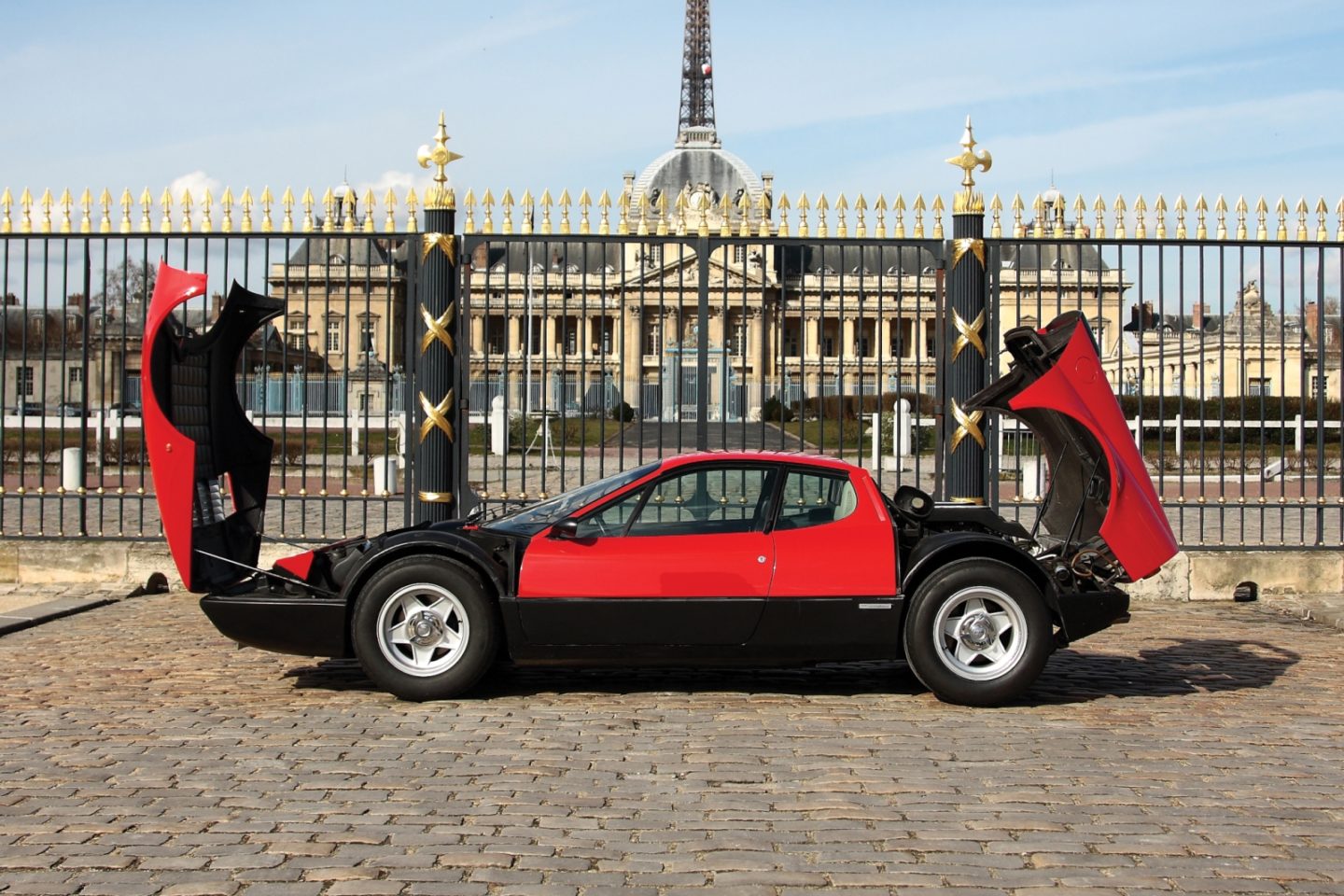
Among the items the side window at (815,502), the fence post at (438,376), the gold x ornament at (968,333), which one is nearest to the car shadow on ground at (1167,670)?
the side window at (815,502)

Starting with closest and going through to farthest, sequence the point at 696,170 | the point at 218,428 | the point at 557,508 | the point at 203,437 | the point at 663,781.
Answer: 1. the point at 663,781
2. the point at 557,508
3. the point at 203,437
4. the point at 218,428
5. the point at 696,170

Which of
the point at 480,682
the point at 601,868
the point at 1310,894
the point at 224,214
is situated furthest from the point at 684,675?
the point at 224,214

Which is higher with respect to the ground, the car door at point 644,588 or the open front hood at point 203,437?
the open front hood at point 203,437

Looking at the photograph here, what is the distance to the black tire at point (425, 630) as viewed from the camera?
7.55 meters

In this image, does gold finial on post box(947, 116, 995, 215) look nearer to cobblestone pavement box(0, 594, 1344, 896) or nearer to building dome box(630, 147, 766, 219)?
cobblestone pavement box(0, 594, 1344, 896)

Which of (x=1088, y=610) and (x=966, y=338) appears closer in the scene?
(x=1088, y=610)

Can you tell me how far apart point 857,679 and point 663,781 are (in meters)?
2.79

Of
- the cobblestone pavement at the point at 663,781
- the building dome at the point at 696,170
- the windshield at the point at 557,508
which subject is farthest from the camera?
the building dome at the point at 696,170

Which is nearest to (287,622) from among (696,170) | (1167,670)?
(1167,670)

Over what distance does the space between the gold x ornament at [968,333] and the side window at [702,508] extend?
12.6ft

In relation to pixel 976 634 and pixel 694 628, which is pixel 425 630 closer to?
pixel 694 628

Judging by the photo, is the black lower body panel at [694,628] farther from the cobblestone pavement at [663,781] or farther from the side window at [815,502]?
the side window at [815,502]

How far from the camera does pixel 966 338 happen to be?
1191 cm

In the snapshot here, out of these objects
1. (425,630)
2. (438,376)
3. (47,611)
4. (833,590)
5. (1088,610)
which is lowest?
(47,611)
